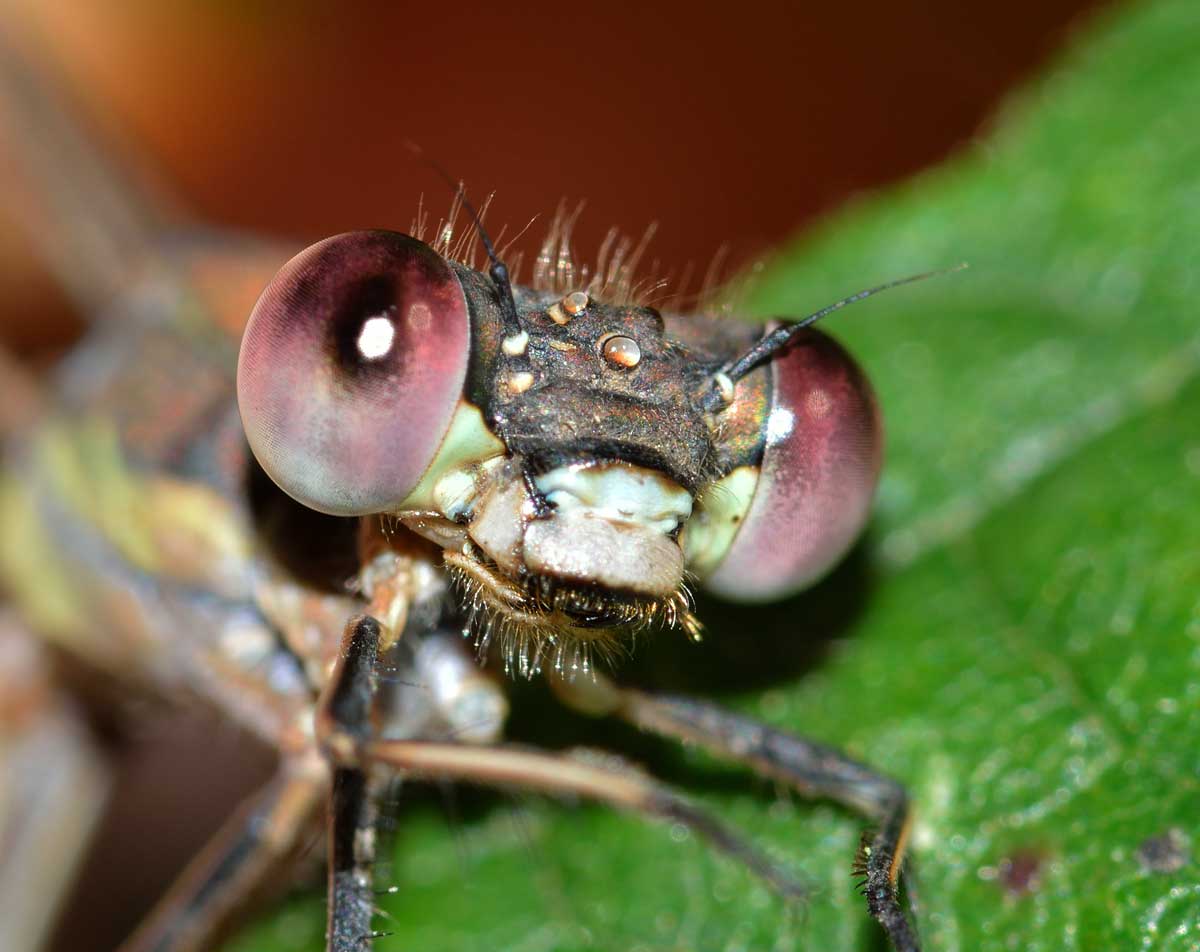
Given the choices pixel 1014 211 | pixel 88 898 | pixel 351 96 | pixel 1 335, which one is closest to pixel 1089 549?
pixel 1014 211

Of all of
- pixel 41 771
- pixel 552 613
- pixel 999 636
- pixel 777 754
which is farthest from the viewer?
pixel 41 771

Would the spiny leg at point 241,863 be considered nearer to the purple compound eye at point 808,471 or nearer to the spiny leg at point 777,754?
the spiny leg at point 777,754

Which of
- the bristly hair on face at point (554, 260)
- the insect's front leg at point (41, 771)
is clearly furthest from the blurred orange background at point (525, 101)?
the bristly hair on face at point (554, 260)

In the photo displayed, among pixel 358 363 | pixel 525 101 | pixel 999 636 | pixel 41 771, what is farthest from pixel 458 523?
pixel 525 101

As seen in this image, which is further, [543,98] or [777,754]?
[543,98]

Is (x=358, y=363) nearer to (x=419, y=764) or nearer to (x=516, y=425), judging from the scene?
(x=516, y=425)

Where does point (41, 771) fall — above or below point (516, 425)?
above

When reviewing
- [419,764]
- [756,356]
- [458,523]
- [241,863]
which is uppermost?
[756,356]

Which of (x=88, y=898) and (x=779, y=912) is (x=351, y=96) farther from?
(x=779, y=912)
